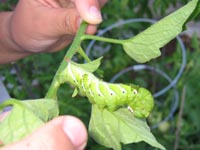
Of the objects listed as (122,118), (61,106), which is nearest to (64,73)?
(122,118)

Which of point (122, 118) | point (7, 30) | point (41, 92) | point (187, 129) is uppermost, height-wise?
point (122, 118)

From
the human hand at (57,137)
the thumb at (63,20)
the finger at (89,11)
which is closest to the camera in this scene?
the human hand at (57,137)

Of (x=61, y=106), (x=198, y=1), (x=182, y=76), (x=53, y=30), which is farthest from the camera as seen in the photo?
(x=182, y=76)

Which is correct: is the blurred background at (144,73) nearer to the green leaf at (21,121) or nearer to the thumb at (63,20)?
the thumb at (63,20)

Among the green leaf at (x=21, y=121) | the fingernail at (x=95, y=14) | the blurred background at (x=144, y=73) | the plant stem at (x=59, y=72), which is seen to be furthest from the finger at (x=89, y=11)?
the blurred background at (x=144, y=73)

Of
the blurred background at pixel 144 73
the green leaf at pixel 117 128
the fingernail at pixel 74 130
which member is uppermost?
the fingernail at pixel 74 130

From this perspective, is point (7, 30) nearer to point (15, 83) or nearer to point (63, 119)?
point (15, 83)

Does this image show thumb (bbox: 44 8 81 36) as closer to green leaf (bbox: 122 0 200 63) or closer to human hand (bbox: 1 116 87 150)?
green leaf (bbox: 122 0 200 63)

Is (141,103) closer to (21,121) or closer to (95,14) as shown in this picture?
(21,121)
